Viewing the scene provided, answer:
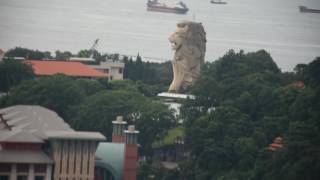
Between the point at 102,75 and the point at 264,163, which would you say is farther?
the point at 102,75

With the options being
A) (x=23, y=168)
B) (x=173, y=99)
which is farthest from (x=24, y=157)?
(x=173, y=99)

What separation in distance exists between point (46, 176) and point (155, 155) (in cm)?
721

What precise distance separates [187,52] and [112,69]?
8949mm

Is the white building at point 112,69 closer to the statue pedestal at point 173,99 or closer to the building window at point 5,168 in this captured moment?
the statue pedestal at point 173,99

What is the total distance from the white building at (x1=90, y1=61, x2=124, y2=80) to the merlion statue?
24.3 feet

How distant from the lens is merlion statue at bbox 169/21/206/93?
137ft

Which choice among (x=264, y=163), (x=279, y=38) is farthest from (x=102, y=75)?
(x=279, y=38)

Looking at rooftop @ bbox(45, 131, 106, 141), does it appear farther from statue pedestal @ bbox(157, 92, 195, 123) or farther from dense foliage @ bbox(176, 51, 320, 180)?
statue pedestal @ bbox(157, 92, 195, 123)

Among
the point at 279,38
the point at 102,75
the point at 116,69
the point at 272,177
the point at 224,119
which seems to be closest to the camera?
the point at 272,177

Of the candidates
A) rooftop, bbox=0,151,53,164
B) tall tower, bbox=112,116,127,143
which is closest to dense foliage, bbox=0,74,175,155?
tall tower, bbox=112,116,127,143

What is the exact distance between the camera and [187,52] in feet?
137

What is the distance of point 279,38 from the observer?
127 meters

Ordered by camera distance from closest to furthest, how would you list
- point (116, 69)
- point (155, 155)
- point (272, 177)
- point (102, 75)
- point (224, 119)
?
point (272, 177) < point (224, 119) < point (155, 155) < point (102, 75) < point (116, 69)

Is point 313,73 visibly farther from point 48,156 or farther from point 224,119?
point 48,156
